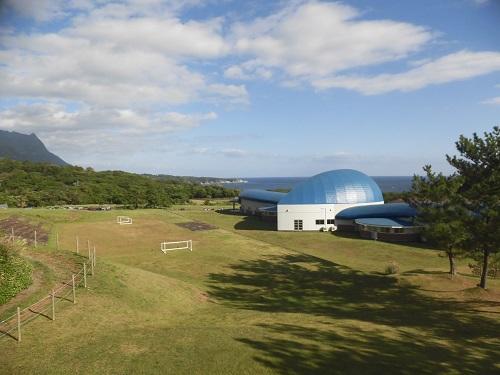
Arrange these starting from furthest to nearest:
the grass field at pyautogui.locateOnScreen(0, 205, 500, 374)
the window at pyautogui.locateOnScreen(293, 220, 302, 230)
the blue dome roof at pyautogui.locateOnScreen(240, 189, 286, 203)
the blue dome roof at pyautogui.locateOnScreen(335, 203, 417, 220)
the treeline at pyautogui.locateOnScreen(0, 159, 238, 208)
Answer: the treeline at pyautogui.locateOnScreen(0, 159, 238, 208) → the blue dome roof at pyautogui.locateOnScreen(240, 189, 286, 203) → the window at pyautogui.locateOnScreen(293, 220, 302, 230) → the blue dome roof at pyautogui.locateOnScreen(335, 203, 417, 220) → the grass field at pyautogui.locateOnScreen(0, 205, 500, 374)

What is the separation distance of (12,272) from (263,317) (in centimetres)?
1443

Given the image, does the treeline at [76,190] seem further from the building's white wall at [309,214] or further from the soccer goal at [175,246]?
the soccer goal at [175,246]

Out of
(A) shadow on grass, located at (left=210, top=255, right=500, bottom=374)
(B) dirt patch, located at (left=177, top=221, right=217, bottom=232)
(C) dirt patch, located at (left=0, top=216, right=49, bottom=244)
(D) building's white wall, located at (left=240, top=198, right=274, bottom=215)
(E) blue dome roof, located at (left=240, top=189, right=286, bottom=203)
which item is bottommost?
(A) shadow on grass, located at (left=210, top=255, right=500, bottom=374)

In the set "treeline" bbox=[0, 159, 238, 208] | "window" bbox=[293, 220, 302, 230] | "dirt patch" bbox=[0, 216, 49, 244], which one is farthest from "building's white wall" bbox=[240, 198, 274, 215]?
"dirt patch" bbox=[0, 216, 49, 244]

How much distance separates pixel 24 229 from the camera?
5359cm

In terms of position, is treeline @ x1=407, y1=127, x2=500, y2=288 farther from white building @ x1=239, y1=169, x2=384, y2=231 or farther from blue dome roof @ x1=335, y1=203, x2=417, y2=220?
white building @ x1=239, y1=169, x2=384, y2=231

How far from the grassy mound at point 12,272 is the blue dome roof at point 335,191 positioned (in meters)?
44.7

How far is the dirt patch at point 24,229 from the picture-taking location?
158 feet

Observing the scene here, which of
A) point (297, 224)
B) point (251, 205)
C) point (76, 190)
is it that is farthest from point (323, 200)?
point (76, 190)

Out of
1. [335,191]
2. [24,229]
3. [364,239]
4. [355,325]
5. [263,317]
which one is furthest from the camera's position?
[335,191]

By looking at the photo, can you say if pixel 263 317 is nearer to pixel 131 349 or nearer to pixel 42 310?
pixel 131 349

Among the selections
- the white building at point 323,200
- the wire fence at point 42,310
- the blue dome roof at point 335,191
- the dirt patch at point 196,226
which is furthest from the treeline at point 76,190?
the wire fence at point 42,310

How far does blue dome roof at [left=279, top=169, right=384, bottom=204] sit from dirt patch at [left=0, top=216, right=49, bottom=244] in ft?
118

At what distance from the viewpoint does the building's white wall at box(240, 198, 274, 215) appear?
8012cm
